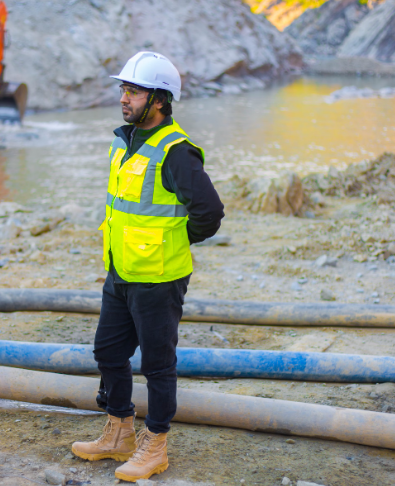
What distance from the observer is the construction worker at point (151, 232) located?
2.19 meters

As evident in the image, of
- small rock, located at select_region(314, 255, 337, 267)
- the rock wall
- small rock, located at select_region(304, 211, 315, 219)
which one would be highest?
the rock wall

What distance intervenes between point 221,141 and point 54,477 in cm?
1234

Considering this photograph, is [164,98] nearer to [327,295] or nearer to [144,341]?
[144,341]

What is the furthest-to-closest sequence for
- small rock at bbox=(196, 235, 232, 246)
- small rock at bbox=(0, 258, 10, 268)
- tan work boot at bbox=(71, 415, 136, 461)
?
small rock at bbox=(196, 235, 232, 246), small rock at bbox=(0, 258, 10, 268), tan work boot at bbox=(71, 415, 136, 461)

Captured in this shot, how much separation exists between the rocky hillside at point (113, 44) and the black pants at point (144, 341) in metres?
18.9

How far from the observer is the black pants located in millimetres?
2262

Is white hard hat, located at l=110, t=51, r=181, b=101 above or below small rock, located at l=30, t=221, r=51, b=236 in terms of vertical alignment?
above

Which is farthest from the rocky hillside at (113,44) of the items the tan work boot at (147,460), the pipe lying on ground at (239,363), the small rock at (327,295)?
the tan work boot at (147,460)

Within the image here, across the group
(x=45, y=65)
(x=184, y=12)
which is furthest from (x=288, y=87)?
(x=45, y=65)

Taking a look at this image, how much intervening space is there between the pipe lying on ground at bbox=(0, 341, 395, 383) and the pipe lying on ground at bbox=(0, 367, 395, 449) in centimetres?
21

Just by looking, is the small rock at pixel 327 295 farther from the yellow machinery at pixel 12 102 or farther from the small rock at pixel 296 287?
the yellow machinery at pixel 12 102

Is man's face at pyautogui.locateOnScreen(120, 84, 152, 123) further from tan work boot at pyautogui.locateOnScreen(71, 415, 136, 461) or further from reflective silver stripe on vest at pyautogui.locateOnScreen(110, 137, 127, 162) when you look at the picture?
tan work boot at pyautogui.locateOnScreen(71, 415, 136, 461)

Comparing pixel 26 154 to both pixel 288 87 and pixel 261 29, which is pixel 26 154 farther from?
pixel 261 29

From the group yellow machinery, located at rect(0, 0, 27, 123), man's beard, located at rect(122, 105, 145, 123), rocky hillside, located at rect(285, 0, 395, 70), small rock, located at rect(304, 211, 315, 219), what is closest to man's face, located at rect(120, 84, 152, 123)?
man's beard, located at rect(122, 105, 145, 123)
